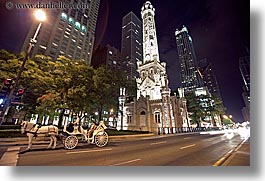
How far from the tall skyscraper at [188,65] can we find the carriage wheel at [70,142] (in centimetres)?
3580

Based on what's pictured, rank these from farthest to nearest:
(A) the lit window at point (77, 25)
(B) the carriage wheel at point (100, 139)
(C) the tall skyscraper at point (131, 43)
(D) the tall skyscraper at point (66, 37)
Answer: (C) the tall skyscraper at point (131, 43)
(A) the lit window at point (77, 25)
(D) the tall skyscraper at point (66, 37)
(B) the carriage wheel at point (100, 139)

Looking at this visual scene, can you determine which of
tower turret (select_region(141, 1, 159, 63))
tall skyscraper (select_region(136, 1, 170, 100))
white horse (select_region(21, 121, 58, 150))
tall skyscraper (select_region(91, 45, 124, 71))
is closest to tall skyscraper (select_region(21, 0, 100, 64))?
tall skyscraper (select_region(91, 45, 124, 71))

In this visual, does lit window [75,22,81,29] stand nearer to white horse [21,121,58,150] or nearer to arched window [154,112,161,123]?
arched window [154,112,161,123]

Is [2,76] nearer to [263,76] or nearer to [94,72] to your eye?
[94,72]

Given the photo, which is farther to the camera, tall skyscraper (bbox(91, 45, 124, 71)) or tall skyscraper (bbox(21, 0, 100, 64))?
tall skyscraper (bbox(91, 45, 124, 71))

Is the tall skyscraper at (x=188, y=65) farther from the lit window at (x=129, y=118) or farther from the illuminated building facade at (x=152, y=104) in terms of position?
the lit window at (x=129, y=118)

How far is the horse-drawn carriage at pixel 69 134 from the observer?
419 centimetres

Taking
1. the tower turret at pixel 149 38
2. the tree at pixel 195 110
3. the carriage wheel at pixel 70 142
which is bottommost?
A: the carriage wheel at pixel 70 142

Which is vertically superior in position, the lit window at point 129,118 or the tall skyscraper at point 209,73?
the tall skyscraper at point 209,73

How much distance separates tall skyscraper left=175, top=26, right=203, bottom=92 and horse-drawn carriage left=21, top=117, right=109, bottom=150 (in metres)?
35.1

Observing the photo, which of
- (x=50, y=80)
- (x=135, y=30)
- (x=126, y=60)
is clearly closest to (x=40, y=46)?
(x=126, y=60)

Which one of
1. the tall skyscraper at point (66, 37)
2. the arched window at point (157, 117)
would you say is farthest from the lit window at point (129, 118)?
the tall skyscraper at point (66, 37)

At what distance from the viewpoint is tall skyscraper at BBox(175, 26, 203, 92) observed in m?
38.0

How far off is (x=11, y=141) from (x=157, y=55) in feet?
74.6
